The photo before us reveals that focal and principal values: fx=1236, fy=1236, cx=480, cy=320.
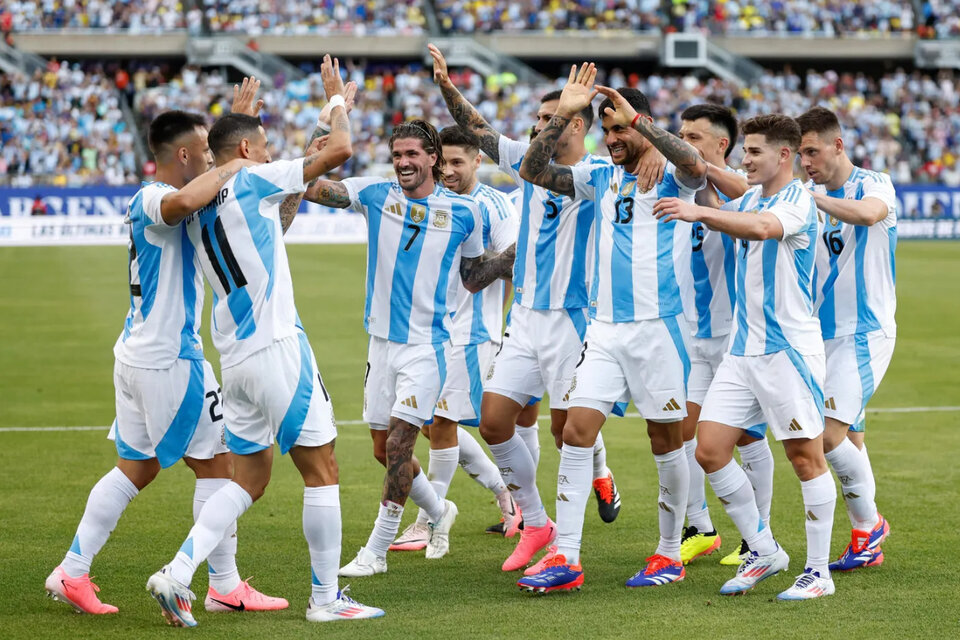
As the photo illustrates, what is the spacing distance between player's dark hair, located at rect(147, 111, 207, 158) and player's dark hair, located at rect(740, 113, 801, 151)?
2.70 meters

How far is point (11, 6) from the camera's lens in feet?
137

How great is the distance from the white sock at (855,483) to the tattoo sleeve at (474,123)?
97.4 inches

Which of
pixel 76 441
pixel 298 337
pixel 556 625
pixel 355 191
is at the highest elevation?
pixel 355 191

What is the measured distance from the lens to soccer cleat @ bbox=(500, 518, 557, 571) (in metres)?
6.74

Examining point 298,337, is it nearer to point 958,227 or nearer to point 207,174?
point 207,174

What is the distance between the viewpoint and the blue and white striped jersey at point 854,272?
668 centimetres

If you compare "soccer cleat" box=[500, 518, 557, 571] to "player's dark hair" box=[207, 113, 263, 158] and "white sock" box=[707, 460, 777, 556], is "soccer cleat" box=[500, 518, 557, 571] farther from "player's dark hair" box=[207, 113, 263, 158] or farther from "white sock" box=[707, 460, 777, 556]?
"player's dark hair" box=[207, 113, 263, 158]

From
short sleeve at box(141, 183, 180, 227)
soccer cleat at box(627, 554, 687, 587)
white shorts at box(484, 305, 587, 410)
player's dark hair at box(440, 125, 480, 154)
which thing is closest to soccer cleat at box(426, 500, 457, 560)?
white shorts at box(484, 305, 587, 410)

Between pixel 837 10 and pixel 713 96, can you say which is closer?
pixel 713 96

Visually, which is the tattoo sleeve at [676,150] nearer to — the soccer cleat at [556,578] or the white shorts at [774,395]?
the white shorts at [774,395]

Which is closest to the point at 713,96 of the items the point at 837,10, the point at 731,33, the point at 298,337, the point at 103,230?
the point at 731,33

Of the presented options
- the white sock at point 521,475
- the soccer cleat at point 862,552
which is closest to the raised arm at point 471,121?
the white sock at point 521,475

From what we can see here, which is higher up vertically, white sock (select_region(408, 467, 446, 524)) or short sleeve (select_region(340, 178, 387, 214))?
short sleeve (select_region(340, 178, 387, 214))

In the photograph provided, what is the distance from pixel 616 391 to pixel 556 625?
129 cm
